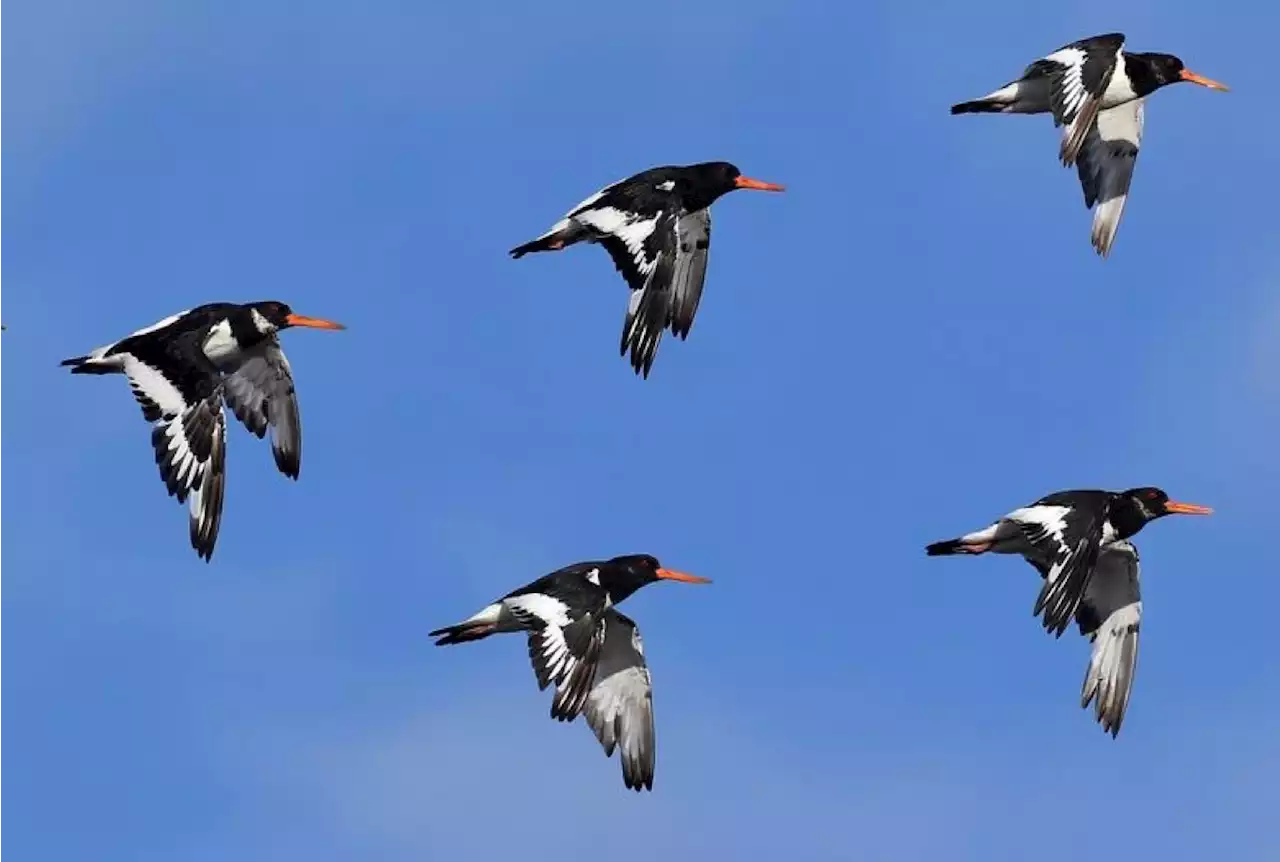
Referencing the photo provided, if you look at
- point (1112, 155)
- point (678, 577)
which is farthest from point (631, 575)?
point (1112, 155)

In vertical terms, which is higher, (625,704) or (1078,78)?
(1078,78)

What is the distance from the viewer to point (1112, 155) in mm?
28188

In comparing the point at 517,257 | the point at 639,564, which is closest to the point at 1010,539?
the point at 639,564

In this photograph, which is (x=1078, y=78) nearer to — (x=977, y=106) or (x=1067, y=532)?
(x=977, y=106)

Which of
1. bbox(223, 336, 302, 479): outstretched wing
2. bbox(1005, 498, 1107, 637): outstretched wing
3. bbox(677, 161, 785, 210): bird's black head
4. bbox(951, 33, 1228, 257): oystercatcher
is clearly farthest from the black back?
bbox(1005, 498, 1107, 637): outstretched wing

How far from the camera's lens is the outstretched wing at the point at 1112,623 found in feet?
82.0

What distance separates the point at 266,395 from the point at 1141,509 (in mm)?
8081

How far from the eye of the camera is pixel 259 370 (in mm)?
25938

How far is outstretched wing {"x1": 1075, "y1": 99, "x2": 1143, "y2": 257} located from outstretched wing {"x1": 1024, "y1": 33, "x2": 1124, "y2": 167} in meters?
1.25

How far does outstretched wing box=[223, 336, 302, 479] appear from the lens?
25.9 m

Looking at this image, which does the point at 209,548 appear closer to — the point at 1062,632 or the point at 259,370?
the point at 259,370

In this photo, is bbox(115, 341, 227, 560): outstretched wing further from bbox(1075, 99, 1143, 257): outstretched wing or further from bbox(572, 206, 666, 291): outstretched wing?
bbox(1075, 99, 1143, 257): outstretched wing

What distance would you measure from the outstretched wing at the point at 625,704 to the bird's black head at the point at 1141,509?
4.37m

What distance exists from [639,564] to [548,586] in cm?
146
